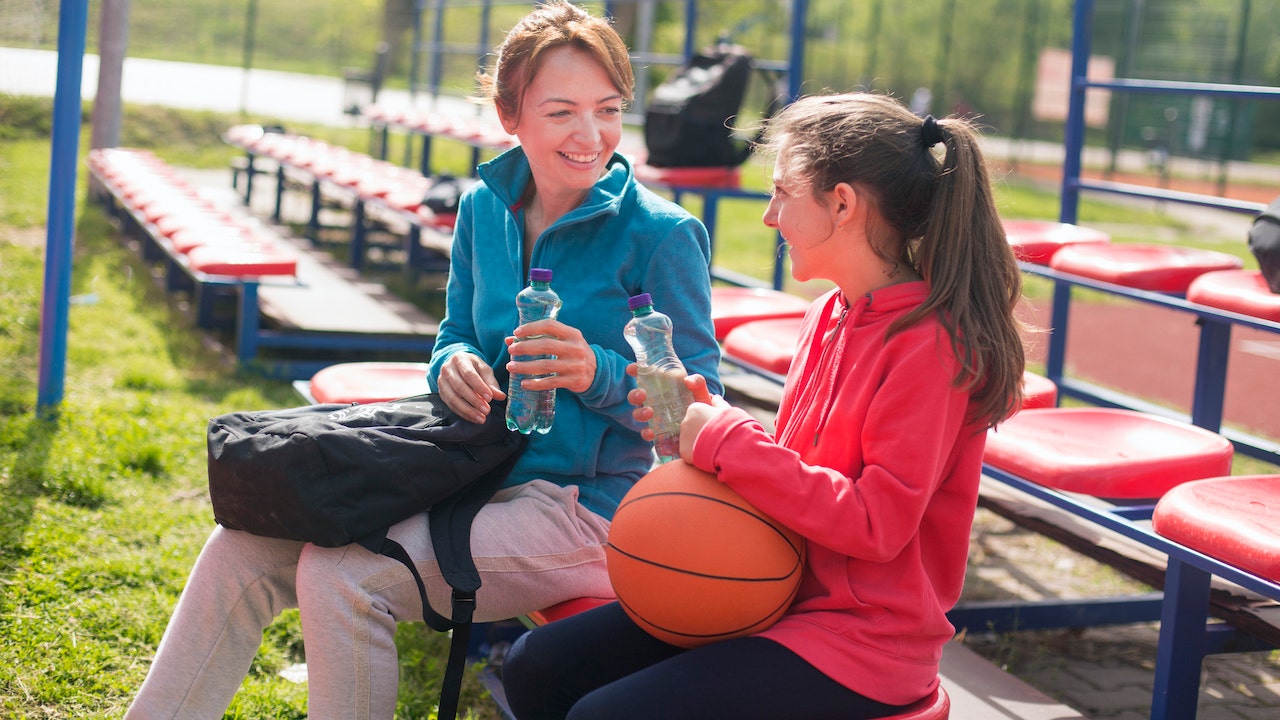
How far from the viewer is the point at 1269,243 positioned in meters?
3.58

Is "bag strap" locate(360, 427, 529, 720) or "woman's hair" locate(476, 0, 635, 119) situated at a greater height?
"woman's hair" locate(476, 0, 635, 119)

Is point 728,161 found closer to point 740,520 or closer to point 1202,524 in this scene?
point 1202,524

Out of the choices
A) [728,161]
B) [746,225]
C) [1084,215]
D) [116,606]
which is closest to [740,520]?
[116,606]

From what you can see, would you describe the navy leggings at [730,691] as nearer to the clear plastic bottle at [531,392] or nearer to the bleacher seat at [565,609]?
the bleacher seat at [565,609]

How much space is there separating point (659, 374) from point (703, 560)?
476 mm

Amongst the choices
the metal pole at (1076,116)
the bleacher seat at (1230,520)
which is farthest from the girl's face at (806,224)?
the metal pole at (1076,116)

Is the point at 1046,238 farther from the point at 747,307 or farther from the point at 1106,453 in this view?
the point at 1106,453

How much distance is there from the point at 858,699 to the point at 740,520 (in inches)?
13.4

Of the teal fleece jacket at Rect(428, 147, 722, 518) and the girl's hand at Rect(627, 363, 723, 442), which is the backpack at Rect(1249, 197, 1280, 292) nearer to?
the teal fleece jacket at Rect(428, 147, 722, 518)

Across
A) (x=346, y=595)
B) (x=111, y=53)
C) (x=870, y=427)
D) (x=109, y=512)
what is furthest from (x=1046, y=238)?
(x=111, y=53)

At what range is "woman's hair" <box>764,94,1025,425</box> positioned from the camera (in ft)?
6.76

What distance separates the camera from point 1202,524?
255 centimetres

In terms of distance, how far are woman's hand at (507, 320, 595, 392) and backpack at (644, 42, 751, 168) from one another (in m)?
4.34

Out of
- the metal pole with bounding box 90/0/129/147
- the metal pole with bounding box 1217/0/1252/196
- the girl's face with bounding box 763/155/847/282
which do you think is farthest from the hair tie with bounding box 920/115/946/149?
the metal pole with bounding box 1217/0/1252/196
